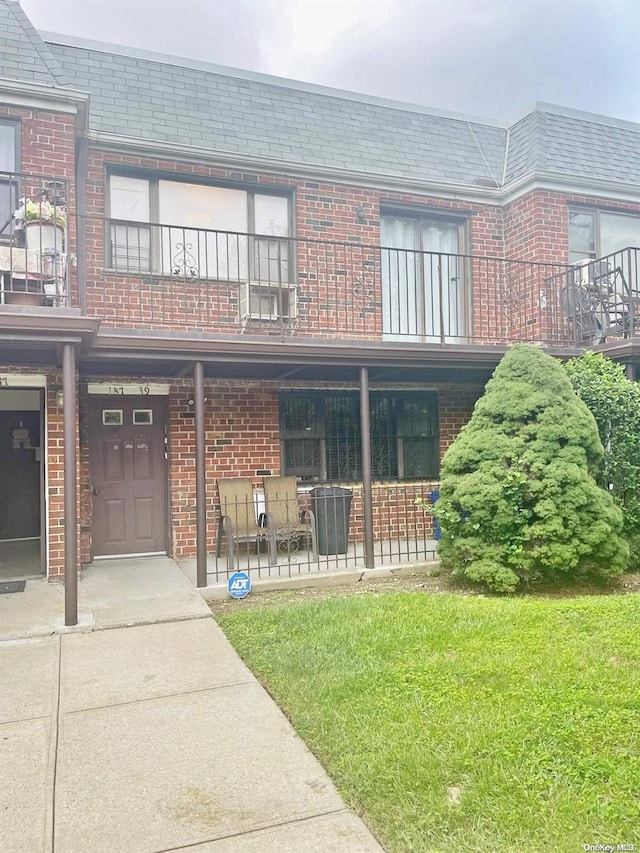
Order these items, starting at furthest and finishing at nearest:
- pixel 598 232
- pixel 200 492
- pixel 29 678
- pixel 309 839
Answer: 1. pixel 598 232
2. pixel 200 492
3. pixel 29 678
4. pixel 309 839

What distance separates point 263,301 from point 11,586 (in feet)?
14.5

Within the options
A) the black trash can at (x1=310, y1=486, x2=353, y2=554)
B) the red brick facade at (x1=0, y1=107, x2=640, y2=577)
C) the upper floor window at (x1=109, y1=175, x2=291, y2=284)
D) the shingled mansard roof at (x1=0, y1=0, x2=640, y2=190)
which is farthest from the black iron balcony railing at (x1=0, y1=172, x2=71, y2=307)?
the black trash can at (x1=310, y1=486, x2=353, y2=554)

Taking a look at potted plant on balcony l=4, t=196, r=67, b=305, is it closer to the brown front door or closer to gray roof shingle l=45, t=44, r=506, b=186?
the brown front door

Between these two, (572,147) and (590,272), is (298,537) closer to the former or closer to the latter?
(590,272)

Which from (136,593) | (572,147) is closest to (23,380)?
(136,593)

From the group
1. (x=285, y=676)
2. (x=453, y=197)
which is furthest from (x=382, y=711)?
(x=453, y=197)

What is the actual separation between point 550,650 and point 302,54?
65.2 feet

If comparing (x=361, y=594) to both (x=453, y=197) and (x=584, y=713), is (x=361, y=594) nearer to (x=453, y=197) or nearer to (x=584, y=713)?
(x=584, y=713)

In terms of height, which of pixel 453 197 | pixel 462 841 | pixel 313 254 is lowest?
pixel 462 841

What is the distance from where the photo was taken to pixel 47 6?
1328cm

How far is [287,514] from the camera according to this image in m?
7.61

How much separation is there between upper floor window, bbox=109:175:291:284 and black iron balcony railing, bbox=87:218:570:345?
0.8 inches

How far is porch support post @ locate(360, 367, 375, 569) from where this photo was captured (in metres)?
7.11

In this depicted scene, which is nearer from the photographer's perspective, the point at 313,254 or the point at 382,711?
the point at 382,711
